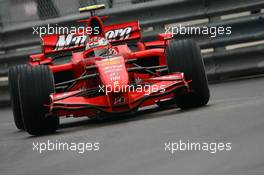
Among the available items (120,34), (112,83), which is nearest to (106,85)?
(112,83)

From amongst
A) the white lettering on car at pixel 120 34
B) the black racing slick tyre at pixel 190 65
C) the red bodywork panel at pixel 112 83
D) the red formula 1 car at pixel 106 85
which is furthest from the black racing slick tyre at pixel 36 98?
the white lettering on car at pixel 120 34

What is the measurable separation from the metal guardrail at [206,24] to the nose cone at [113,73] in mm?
4507

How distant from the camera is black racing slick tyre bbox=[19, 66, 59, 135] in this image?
938 cm

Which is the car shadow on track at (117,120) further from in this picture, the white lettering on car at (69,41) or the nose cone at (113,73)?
the white lettering on car at (69,41)

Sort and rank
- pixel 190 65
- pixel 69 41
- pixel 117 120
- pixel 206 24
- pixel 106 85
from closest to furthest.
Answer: pixel 106 85
pixel 190 65
pixel 117 120
pixel 69 41
pixel 206 24

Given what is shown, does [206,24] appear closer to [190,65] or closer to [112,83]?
[190,65]

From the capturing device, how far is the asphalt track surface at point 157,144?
5.51m

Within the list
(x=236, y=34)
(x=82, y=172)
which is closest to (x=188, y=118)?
(x=82, y=172)

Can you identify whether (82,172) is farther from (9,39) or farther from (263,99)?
(9,39)

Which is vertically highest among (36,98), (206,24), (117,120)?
(36,98)

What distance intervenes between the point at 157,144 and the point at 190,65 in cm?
311

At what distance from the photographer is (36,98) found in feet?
30.8

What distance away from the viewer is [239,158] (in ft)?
18.0

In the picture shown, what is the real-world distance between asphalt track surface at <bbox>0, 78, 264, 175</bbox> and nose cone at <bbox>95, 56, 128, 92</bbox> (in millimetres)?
442
